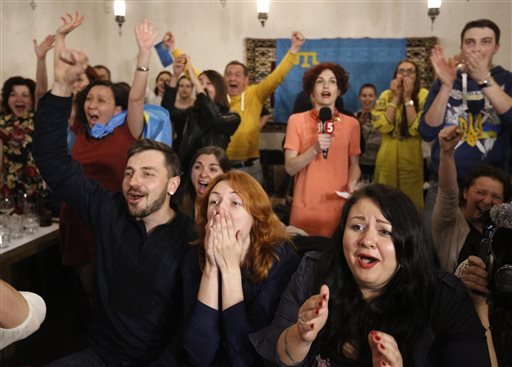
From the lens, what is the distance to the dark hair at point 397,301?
132cm

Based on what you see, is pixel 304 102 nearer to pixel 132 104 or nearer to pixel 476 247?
pixel 132 104

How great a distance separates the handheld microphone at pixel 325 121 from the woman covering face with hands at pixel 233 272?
0.89 meters

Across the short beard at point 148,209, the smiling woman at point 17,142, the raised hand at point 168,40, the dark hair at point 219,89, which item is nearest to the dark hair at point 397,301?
the short beard at point 148,209

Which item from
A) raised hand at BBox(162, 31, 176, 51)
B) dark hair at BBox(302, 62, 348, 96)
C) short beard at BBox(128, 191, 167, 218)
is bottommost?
short beard at BBox(128, 191, 167, 218)

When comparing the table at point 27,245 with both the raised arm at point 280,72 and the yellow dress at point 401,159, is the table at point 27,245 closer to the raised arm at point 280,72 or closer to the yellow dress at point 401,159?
the raised arm at point 280,72

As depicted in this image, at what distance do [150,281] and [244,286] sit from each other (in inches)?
16.0

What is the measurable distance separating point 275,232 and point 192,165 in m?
0.86

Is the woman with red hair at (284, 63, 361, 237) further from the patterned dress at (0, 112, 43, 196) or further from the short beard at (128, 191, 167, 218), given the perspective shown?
the patterned dress at (0, 112, 43, 196)

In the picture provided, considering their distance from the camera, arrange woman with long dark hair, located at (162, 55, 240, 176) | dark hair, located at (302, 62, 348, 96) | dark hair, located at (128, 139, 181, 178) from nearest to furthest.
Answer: dark hair, located at (128, 139, 181, 178), dark hair, located at (302, 62, 348, 96), woman with long dark hair, located at (162, 55, 240, 176)

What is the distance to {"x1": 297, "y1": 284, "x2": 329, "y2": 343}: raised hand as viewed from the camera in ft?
3.74

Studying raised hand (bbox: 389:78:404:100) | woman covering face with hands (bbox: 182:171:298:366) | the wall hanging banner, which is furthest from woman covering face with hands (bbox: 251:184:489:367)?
the wall hanging banner

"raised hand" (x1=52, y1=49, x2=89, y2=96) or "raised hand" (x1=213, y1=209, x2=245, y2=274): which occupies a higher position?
"raised hand" (x1=52, y1=49, x2=89, y2=96)

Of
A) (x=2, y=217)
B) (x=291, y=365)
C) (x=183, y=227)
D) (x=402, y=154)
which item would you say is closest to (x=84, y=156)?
(x=2, y=217)

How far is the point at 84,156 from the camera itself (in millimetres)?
2656
